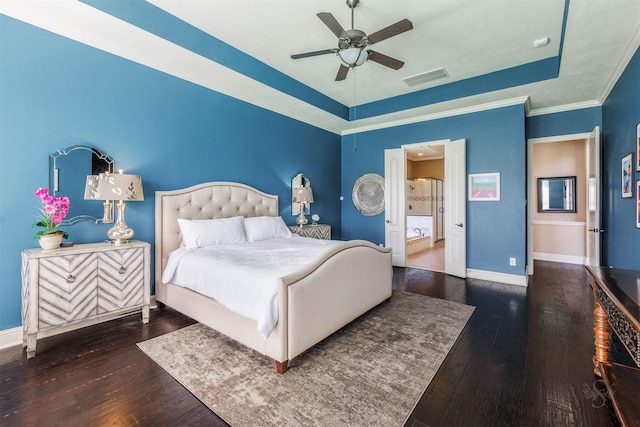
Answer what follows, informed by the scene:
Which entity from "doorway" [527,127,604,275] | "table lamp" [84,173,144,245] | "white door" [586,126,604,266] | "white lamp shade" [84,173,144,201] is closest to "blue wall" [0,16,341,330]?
"table lamp" [84,173,144,245]

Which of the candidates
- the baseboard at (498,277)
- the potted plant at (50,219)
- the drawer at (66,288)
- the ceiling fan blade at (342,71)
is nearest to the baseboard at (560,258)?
the baseboard at (498,277)

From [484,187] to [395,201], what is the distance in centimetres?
154

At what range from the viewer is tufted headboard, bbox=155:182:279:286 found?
3.32 metres

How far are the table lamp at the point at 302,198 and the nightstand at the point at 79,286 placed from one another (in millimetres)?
2604

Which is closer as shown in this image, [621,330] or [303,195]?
[621,330]

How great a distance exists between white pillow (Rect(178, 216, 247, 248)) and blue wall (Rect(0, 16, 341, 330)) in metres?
0.42

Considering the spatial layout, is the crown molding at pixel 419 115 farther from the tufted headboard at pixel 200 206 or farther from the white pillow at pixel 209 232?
the white pillow at pixel 209 232

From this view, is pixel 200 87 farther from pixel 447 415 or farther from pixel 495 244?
pixel 495 244

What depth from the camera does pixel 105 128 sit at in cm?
292

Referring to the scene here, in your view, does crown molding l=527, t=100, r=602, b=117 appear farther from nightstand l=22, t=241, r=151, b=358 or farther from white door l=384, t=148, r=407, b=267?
nightstand l=22, t=241, r=151, b=358

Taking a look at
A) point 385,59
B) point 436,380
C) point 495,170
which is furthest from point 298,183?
point 436,380

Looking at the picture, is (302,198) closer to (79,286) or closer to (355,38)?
(355,38)

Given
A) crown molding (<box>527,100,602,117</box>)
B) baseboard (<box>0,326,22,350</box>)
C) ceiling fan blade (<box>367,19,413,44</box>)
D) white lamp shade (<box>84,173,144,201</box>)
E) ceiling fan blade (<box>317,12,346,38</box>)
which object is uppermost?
crown molding (<box>527,100,602,117</box>)

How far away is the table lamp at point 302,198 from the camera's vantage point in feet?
16.1
